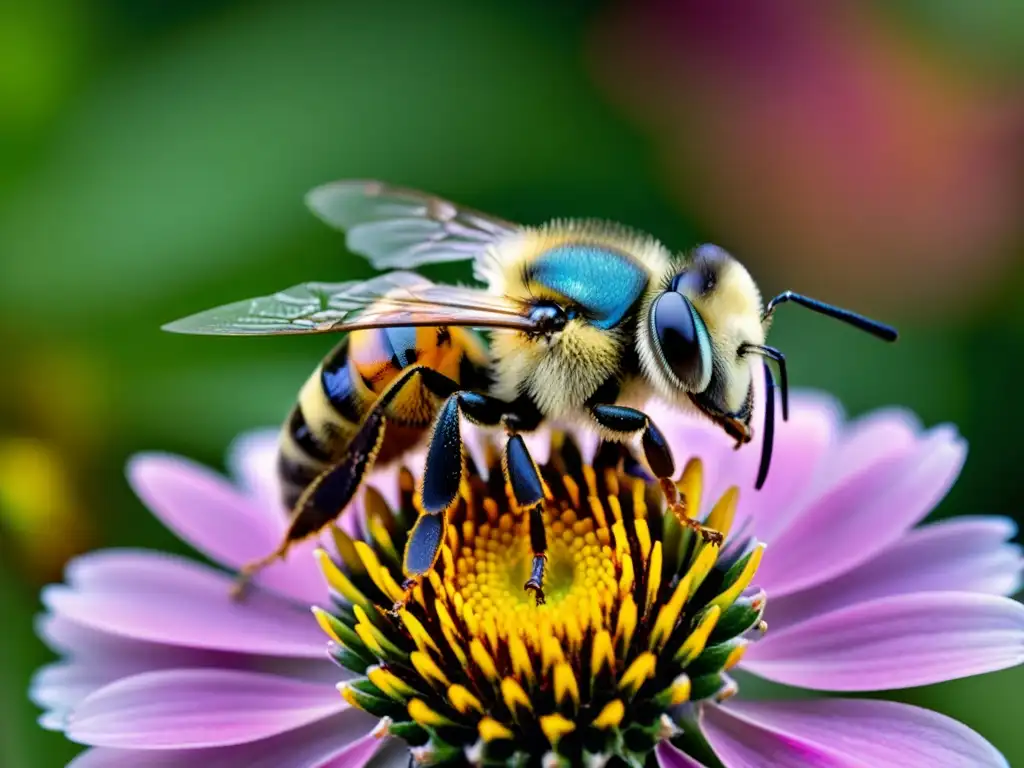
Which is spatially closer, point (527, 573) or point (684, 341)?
point (684, 341)

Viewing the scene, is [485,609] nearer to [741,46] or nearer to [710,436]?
[710,436]

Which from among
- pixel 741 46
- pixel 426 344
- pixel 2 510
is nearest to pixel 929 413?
pixel 741 46

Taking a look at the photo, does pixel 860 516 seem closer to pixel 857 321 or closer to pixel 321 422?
pixel 857 321

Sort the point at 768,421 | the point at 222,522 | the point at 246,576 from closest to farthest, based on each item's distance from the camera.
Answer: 1. the point at 768,421
2. the point at 246,576
3. the point at 222,522

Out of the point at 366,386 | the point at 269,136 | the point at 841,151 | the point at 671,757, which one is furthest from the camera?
the point at 269,136

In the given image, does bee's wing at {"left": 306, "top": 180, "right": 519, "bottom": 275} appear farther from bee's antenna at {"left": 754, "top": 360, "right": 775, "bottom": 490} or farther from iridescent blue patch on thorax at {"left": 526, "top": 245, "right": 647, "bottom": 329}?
bee's antenna at {"left": 754, "top": 360, "right": 775, "bottom": 490}

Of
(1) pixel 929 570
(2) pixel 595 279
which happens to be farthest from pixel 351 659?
(1) pixel 929 570

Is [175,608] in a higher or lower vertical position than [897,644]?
lower
